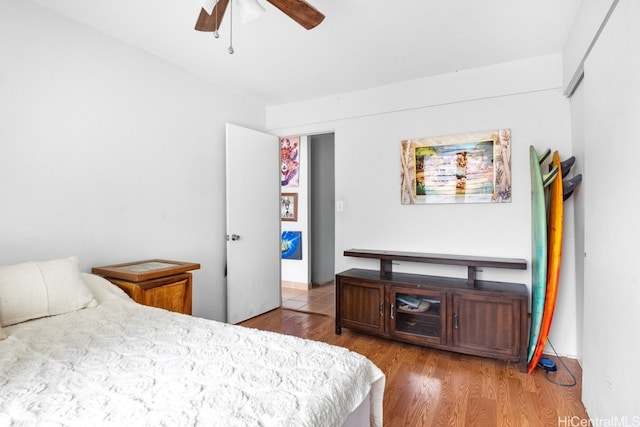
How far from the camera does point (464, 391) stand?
210cm

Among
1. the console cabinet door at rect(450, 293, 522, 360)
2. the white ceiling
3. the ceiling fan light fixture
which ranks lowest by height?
the console cabinet door at rect(450, 293, 522, 360)

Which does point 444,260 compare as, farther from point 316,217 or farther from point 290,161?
point 290,161

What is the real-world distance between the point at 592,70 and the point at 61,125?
3212 mm

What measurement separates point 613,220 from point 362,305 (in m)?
1.93

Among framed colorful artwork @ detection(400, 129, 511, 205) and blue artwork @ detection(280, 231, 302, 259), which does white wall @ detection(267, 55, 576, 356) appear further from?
blue artwork @ detection(280, 231, 302, 259)

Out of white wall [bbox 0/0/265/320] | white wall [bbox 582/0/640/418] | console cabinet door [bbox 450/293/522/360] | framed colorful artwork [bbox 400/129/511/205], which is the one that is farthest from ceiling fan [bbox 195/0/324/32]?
console cabinet door [bbox 450/293/522/360]

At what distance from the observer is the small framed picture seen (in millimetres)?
4926

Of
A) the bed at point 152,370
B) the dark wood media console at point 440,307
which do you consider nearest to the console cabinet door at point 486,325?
the dark wood media console at point 440,307

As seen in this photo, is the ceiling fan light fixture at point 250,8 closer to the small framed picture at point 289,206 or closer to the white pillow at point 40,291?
the white pillow at point 40,291

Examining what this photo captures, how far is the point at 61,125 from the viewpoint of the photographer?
82.8 inches

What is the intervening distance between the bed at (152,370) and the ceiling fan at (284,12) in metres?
1.57

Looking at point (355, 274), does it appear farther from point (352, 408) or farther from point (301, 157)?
point (301, 157)

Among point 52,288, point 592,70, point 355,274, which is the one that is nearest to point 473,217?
point 355,274

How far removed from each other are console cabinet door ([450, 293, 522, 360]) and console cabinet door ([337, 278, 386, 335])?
23.8 inches
